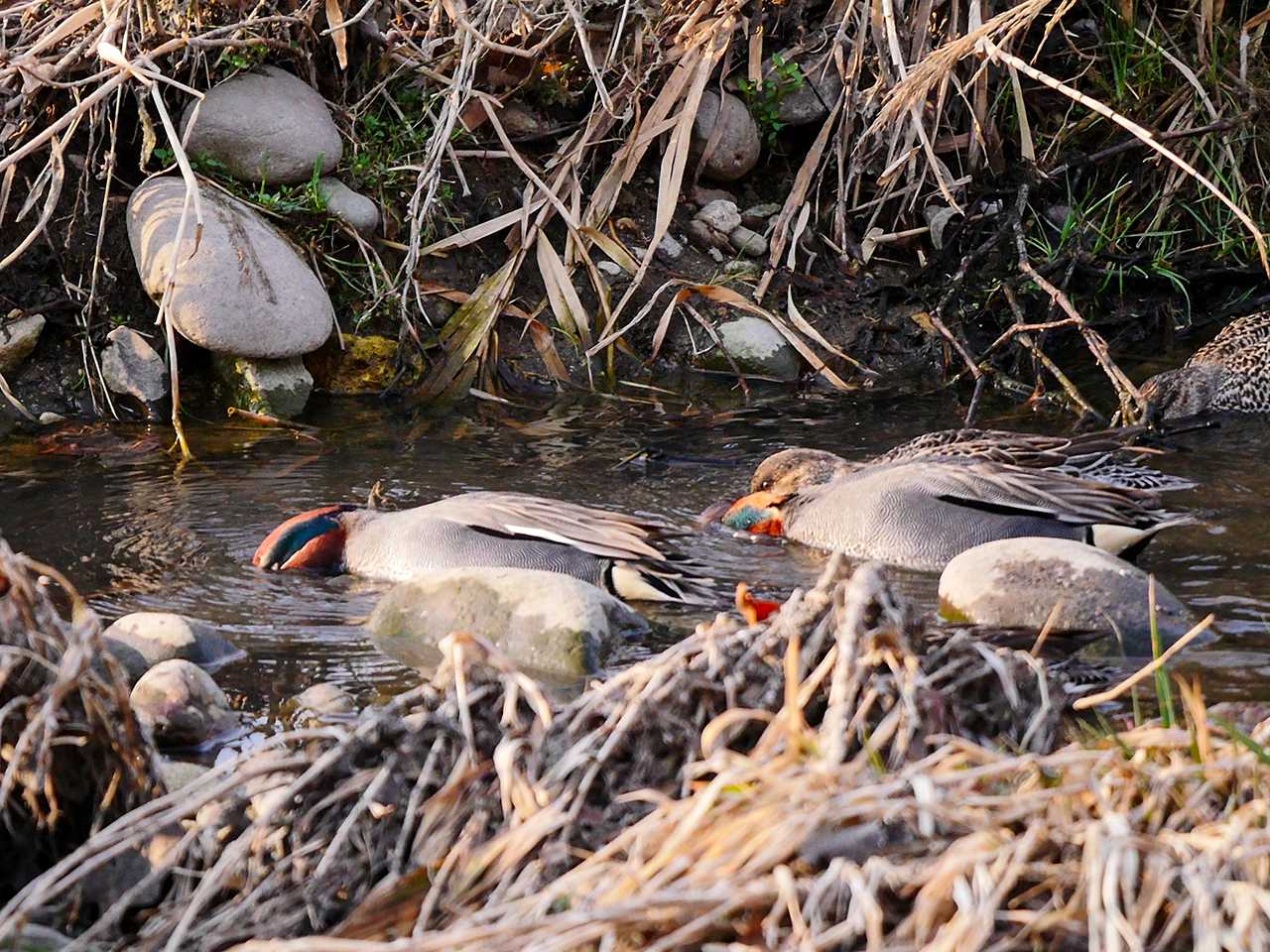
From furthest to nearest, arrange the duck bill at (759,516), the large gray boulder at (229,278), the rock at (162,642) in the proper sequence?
the large gray boulder at (229,278)
the duck bill at (759,516)
the rock at (162,642)

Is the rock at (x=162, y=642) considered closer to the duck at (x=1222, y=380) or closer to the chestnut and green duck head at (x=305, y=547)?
the chestnut and green duck head at (x=305, y=547)

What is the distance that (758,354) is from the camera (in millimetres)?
8406

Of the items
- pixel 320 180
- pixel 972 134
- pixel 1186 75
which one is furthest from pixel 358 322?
pixel 1186 75

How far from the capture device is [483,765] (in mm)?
2771

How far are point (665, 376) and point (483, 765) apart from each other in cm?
572

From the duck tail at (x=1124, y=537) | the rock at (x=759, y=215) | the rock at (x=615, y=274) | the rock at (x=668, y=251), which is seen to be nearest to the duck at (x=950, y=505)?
the duck tail at (x=1124, y=537)

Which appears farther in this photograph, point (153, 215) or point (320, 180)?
point (320, 180)

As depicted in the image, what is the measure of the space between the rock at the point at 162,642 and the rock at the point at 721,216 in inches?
191

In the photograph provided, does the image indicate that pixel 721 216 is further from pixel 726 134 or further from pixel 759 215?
pixel 726 134

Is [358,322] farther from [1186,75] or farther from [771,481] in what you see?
[1186,75]

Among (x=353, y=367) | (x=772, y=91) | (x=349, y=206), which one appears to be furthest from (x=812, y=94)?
(x=353, y=367)

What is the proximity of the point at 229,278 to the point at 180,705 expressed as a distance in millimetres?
3768

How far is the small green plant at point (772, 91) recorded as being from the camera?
892cm

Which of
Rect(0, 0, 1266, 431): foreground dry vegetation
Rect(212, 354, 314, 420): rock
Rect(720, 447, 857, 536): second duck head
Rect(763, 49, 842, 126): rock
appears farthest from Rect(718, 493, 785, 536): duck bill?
Rect(763, 49, 842, 126): rock
